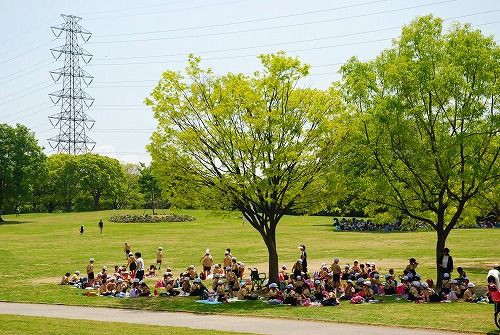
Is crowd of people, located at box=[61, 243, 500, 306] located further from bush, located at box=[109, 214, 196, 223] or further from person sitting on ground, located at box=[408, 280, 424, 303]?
bush, located at box=[109, 214, 196, 223]

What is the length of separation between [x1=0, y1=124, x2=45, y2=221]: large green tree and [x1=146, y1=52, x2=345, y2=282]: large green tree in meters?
64.4

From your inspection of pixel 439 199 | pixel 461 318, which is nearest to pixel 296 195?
pixel 439 199

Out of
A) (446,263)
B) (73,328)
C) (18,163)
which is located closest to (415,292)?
(446,263)

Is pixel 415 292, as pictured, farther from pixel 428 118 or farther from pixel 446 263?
pixel 428 118

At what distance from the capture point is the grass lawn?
16.1 m

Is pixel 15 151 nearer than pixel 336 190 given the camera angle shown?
No

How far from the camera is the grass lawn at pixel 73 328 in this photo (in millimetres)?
16125

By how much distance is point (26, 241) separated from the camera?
5672 centimetres

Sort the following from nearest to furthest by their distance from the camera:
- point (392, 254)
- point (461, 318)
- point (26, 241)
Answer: point (461, 318) < point (392, 254) < point (26, 241)

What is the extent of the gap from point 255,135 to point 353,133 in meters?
4.34

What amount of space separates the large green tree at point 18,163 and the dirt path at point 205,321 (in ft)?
217

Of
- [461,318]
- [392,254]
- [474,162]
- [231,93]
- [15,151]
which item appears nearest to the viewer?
[461,318]

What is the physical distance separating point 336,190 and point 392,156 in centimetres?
284

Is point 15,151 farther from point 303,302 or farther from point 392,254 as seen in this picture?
point 303,302
